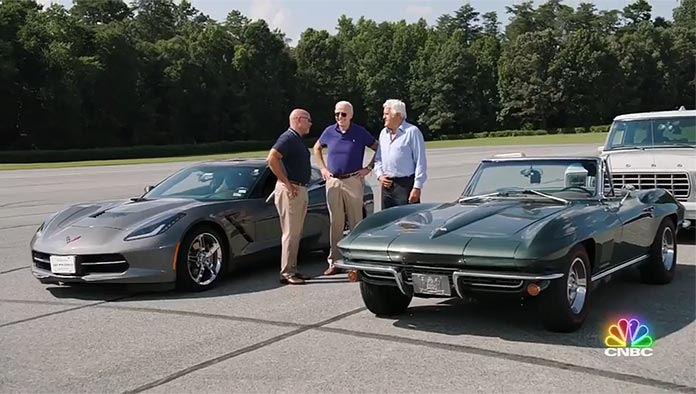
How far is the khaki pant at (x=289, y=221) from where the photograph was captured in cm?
797

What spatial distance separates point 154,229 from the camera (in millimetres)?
7449

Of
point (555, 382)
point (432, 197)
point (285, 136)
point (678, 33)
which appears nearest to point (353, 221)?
point (285, 136)

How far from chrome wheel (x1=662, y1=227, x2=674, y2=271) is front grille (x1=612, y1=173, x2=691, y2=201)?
2.15 metres

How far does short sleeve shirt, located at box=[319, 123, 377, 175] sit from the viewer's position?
8125 mm

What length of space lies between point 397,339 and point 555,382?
135 centimetres

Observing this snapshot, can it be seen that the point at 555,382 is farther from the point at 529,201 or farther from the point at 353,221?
the point at 353,221

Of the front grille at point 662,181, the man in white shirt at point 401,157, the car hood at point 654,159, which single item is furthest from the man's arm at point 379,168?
the car hood at point 654,159

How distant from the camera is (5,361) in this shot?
5.29 meters

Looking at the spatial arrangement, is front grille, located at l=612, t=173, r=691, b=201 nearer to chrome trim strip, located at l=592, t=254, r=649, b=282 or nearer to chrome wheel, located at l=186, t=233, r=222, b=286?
chrome trim strip, located at l=592, t=254, r=649, b=282

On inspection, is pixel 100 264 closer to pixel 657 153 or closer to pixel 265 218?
pixel 265 218

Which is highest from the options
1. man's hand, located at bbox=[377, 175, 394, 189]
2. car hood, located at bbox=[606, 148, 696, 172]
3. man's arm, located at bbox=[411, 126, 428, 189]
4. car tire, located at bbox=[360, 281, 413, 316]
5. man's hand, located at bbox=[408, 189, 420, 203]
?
man's arm, located at bbox=[411, 126, 428, 189]

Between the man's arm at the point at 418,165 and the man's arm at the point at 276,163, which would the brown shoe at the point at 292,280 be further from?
the man's arm at the point at 418,165

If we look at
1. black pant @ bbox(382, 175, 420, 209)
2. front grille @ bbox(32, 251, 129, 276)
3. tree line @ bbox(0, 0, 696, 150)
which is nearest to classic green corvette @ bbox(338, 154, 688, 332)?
black pant @ bbox(382, 175, 420, 209)

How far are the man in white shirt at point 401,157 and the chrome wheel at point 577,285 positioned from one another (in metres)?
2.47
